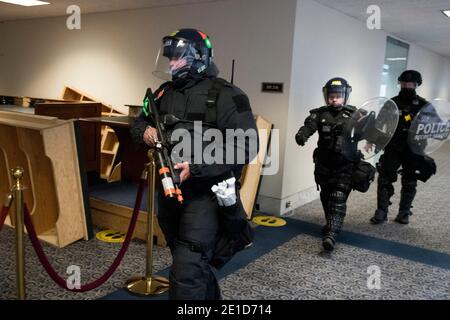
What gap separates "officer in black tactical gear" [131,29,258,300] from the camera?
189cm

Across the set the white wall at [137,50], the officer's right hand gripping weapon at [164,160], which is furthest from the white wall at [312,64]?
the officer's right hand gripping weapon at [164,160]

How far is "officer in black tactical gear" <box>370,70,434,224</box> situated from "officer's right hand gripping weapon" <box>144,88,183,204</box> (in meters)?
2.96

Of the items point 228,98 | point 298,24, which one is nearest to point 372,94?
point 298,24

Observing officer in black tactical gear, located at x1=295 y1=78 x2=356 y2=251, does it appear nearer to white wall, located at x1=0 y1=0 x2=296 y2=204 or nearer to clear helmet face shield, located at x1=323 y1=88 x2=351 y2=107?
clear helmet face shield, located at x1=323 y1=88 x2=351 y2=107

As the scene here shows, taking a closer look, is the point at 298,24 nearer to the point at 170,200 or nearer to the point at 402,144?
the point at 402,144

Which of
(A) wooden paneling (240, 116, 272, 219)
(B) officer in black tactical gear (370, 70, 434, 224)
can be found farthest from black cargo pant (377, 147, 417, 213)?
(A) wooden paneling (240, 116, 272, 219)

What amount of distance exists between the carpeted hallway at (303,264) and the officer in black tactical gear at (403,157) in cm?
22

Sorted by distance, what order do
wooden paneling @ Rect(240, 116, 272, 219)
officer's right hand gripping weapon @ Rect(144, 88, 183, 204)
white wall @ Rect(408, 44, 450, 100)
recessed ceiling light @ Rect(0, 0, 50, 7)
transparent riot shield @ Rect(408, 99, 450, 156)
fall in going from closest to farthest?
1. officer's right hand gripping weapon @ Rect(144, 88, 183, 204)
2. transparent riot shield @ Rect(408, 99, 450, 156)
3. wooden paneling @ Rect(240, 116, 272, 219)
4. recessed ceiling light @ Rect(0, 0, 50, 7)
5. white wall @ Rect(408, 44, 450, 100)

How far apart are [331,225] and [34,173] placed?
8.45ft

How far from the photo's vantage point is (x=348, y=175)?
11.6 feet

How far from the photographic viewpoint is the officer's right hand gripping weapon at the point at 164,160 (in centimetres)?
180

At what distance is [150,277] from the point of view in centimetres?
267

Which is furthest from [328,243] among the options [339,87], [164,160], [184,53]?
[184,53]

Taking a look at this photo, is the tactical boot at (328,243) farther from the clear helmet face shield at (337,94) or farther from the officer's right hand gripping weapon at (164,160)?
the officer's right hand gripping weapon at (164,160)
